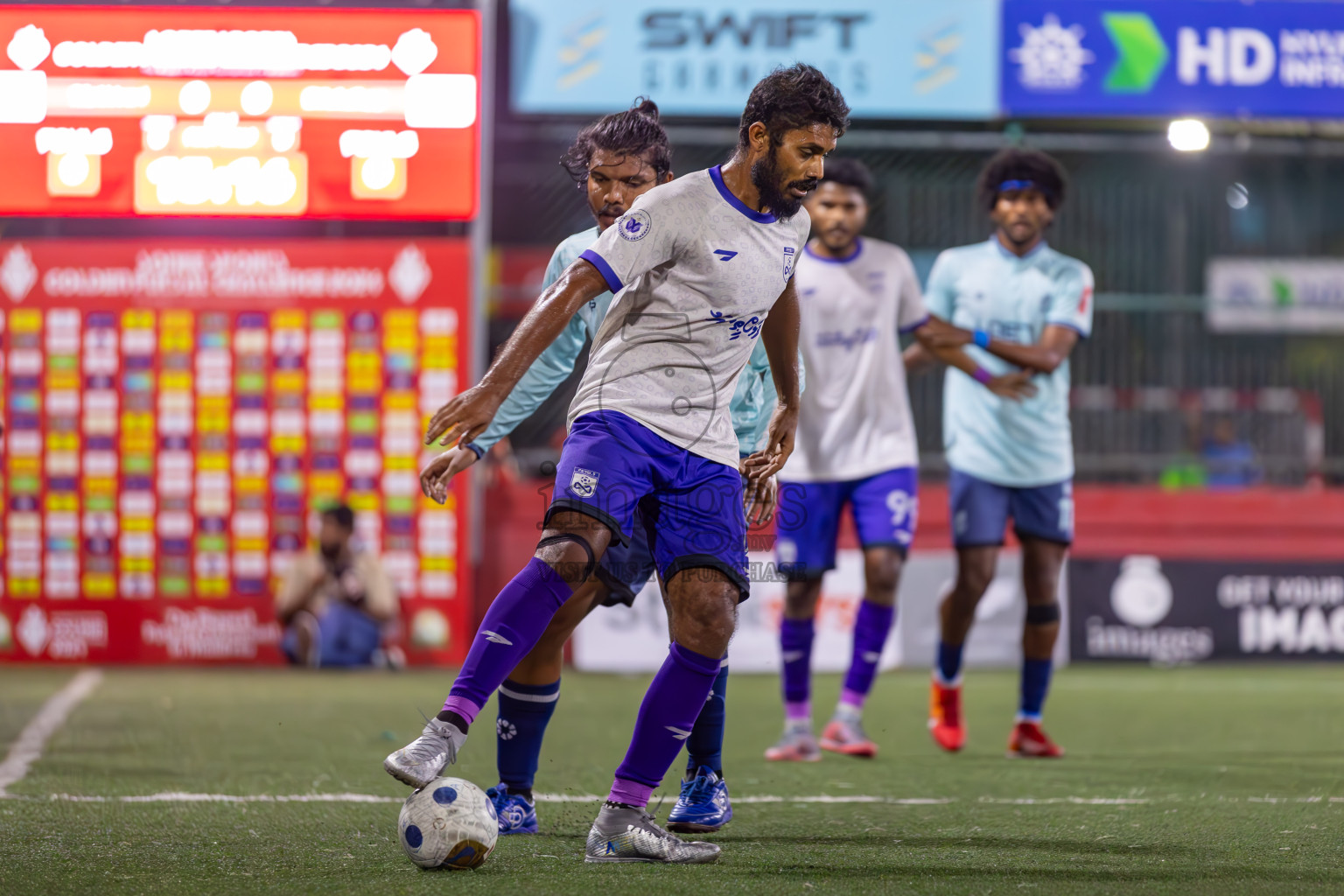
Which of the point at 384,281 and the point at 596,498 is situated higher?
the point at 384,281

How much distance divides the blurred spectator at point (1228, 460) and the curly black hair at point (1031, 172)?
5651mm

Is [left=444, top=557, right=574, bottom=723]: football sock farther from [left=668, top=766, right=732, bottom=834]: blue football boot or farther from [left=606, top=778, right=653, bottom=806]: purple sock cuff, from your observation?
[left=668, top=766, right=732, bottom=834]: blue football boot

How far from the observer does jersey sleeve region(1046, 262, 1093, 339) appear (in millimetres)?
6312

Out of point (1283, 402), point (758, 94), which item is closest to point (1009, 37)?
point (1283, 402)

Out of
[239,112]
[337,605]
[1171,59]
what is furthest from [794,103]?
[1171,59]

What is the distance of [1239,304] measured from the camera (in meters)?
11.6

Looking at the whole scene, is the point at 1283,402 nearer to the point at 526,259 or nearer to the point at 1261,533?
the point at 1261,533

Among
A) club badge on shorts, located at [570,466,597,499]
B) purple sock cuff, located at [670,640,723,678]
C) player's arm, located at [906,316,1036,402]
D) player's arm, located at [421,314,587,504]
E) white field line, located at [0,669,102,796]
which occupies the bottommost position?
white field line, located at [0,669,102,796]

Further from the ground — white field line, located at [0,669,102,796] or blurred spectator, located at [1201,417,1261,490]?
blurred spectator, located at [1201,417,1261,490]

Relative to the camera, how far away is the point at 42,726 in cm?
671

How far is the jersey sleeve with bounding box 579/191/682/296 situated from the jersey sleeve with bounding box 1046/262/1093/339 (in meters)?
2.99

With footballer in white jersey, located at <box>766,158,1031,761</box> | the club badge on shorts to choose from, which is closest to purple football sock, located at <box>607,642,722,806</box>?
the club badge on shorts

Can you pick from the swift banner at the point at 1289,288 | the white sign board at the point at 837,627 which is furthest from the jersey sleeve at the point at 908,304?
the swift banner at the point at 1289,288

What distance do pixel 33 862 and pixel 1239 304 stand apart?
9.93 m
